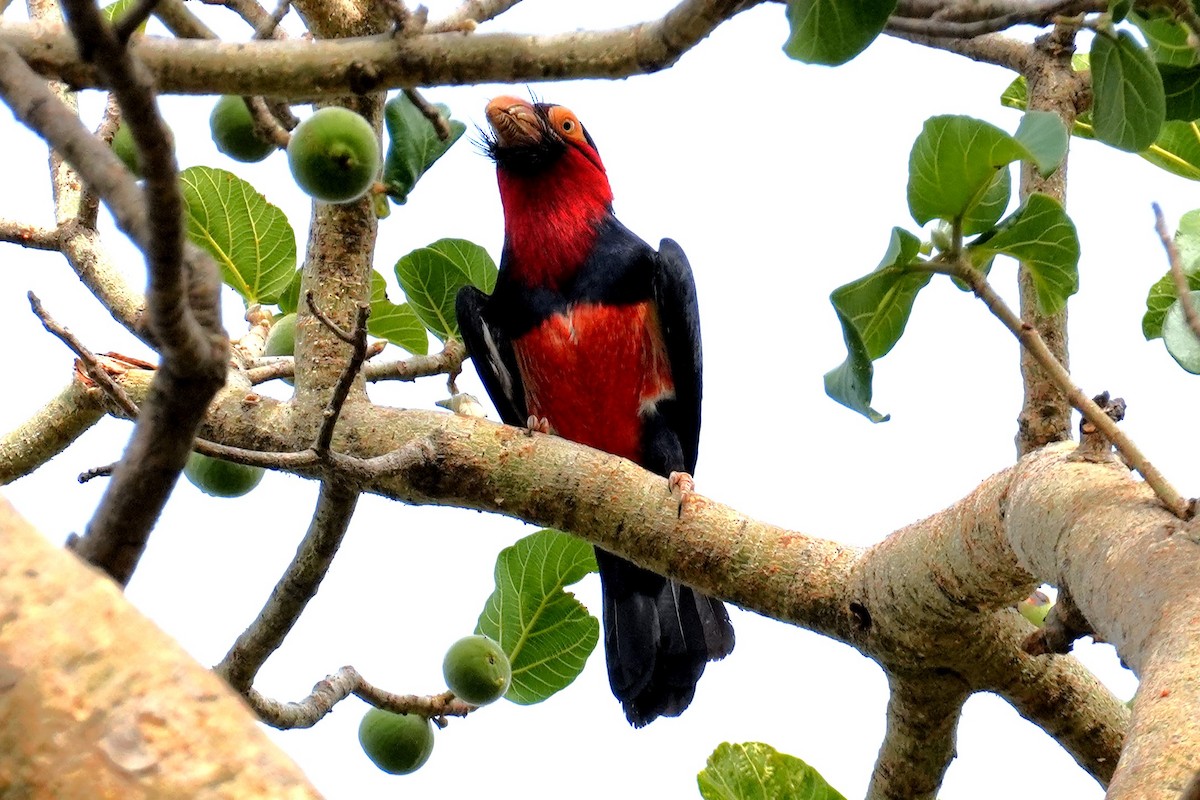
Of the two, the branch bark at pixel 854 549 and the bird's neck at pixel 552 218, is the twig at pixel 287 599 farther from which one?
the bird's neck at pixel 552 218

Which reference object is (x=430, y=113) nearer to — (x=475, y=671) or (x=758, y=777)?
(x=475, y=671)

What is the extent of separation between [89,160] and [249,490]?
1821 mm

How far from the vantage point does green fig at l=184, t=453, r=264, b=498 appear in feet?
8.58

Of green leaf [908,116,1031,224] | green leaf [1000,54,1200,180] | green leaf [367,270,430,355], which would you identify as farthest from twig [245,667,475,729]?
green leaf [1000,54,1200,180]

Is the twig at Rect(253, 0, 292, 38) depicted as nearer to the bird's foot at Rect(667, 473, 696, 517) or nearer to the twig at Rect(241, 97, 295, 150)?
the twig at Rect(241, 97, 295, 150)

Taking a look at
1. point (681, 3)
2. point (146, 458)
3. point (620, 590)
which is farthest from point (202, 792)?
point (620, 590)

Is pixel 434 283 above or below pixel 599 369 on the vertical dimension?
below

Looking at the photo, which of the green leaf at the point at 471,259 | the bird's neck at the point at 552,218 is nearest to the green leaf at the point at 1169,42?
the green leaf at the point at 471,259

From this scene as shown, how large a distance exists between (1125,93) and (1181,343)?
370 millimetres

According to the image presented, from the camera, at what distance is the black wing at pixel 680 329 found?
3650mm

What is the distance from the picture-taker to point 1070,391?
1555 millimetres

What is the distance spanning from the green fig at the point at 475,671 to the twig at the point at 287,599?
30cm

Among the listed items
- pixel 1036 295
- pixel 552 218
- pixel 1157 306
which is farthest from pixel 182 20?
pixel 552 218

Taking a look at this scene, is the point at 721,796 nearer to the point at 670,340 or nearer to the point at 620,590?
the point at 620,590
